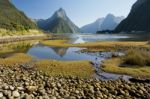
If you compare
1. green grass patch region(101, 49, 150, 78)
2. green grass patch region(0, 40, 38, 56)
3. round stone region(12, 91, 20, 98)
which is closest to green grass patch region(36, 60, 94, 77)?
green grass patch region(101, 49, 150, 78)

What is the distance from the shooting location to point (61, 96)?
18.5 meters

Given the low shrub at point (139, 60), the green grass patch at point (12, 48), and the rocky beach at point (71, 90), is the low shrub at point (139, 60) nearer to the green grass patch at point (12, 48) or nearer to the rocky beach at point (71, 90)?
the rocky beach at point (71, 90)

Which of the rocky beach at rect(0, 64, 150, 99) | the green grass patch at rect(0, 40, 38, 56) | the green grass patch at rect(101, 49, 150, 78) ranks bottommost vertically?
the green grass patch at rect(0, 40, 38, 56)

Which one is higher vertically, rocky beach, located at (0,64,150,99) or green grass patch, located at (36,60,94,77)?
rocky beach, located at (0,64,150,99)

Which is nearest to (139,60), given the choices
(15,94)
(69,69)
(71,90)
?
(69,69)

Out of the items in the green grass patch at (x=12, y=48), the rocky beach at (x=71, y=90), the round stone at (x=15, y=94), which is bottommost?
the green grass patch at (x=12, y=48)

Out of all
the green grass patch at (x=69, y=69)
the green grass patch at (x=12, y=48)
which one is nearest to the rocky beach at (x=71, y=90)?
the green grass patch at (x=69, y=69)

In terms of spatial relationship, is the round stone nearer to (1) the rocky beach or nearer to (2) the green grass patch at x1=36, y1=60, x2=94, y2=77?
(1) the rocky beach

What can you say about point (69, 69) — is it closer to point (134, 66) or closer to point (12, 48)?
point (134, 66)

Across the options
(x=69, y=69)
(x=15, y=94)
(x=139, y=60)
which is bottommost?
(x=69, y=69)

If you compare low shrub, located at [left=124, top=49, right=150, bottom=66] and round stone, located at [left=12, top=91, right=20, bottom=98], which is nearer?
round stone, located at [left=12, top=91, right=20, bottom=98]

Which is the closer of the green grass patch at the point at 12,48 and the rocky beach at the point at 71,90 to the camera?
the rocky beach at the point at 71,90

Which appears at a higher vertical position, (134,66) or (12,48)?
(134,66)

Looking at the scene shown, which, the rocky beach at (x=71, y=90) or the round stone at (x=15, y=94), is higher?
the round stone at (x=15, y=94)
